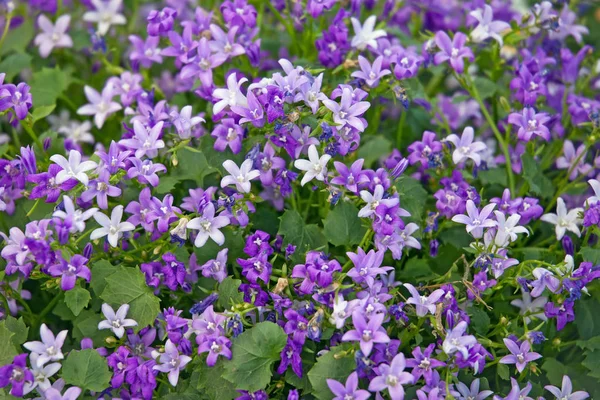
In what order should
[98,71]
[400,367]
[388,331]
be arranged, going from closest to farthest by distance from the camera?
1. [400,367]
2. [388,331]
3. [98,71]

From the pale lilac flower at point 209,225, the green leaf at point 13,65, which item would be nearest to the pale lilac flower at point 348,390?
the pale lilac flower at point 209,225

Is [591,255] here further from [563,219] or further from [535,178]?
[535,178]

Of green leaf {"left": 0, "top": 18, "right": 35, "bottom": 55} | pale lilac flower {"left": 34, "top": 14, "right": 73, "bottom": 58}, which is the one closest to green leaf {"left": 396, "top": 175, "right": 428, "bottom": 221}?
pale lilac flower {"left": 34, "top": 14, "right": 73, "bottom": 58}

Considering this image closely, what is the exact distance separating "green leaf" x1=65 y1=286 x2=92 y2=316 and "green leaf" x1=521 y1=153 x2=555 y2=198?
1.68m

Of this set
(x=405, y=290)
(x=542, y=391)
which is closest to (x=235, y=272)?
(x=405, y=290)

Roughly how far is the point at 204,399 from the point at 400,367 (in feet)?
2.30

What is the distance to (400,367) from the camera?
224 centimetres

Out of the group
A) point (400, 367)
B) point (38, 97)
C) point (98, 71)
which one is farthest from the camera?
point (98, 71)

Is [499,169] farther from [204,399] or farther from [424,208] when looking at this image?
[204,399]

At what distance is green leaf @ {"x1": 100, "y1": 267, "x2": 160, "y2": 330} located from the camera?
2492 millimetres

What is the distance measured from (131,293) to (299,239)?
2.03ft

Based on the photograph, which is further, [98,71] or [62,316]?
[98,71]

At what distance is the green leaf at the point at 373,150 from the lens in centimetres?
312

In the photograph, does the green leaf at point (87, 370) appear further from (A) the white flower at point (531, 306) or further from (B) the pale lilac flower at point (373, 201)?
(A) the white flower at point (531, 306)
